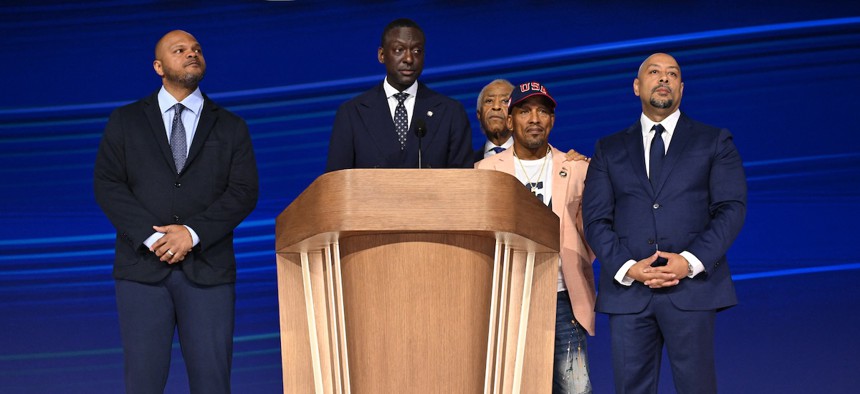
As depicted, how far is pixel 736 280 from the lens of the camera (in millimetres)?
5254

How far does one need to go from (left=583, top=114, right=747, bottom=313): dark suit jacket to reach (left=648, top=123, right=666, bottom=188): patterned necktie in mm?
20

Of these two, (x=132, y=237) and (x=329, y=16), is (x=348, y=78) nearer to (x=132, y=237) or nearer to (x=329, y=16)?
(x=329, y=16)

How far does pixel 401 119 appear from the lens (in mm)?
3721

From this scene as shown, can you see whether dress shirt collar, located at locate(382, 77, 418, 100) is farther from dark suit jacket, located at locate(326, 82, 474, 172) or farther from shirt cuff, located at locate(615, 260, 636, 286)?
shirt cuff, located at locate(615, 260, 636, 286)

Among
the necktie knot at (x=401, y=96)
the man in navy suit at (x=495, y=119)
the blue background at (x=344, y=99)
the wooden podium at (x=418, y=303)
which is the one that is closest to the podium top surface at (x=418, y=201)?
the wooden podium at (x=418, y=303)

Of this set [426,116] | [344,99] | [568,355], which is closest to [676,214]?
[568,355]

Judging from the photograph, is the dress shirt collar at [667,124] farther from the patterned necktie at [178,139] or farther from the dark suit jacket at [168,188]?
the patterned necktie at [178,139]

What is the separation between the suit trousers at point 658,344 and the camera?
11.4 feet

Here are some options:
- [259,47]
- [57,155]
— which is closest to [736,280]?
[259,47]

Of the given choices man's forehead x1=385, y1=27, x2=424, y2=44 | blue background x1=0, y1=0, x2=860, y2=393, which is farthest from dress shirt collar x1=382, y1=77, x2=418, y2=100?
blue background x1=0, y1=0, x2=860, y2=393

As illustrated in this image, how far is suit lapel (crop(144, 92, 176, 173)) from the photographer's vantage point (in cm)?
366

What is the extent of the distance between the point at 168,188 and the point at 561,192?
126 cm

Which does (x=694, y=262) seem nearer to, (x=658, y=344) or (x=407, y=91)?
(x=658, y=344)

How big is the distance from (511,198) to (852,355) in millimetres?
3253
